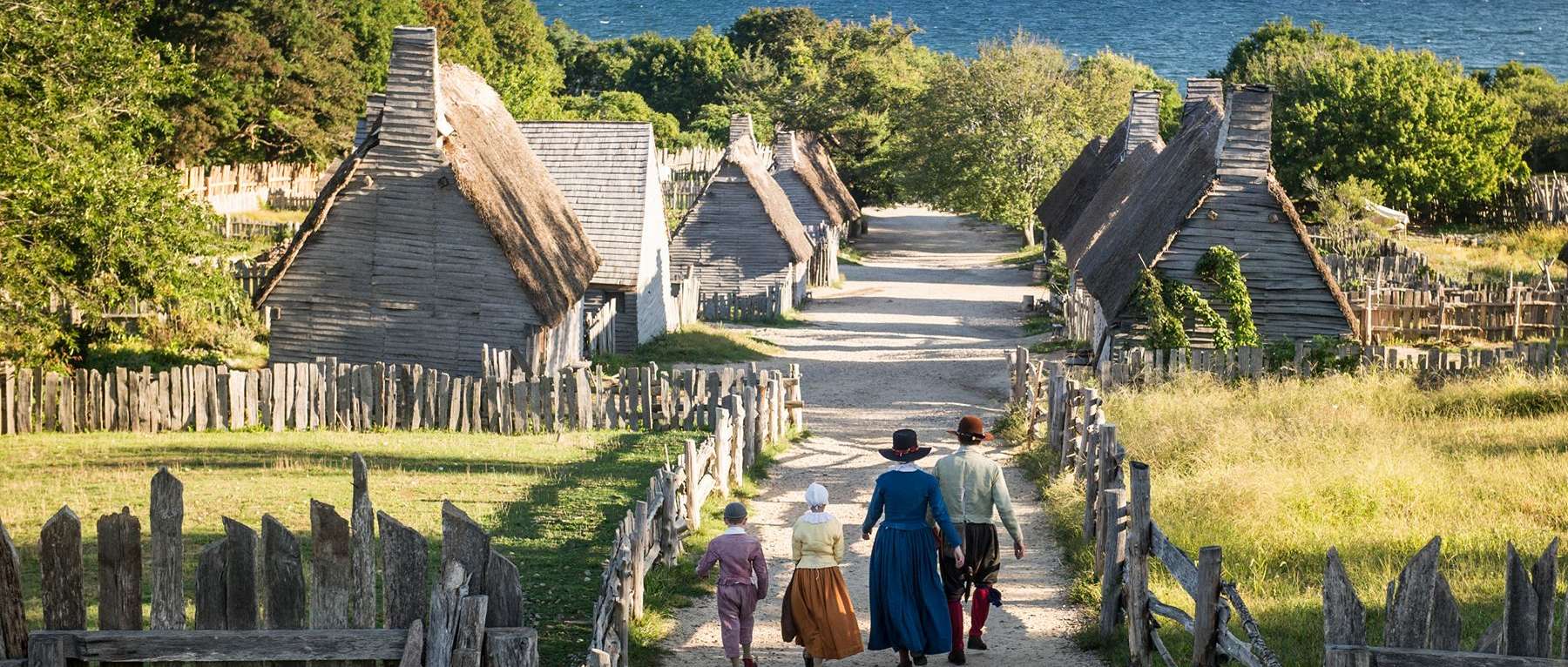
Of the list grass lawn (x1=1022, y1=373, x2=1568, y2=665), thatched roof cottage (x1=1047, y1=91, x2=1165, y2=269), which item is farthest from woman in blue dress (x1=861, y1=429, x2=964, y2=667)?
thatched roof cottage (x1=1047, y1=91, x2=1165, y2=269)

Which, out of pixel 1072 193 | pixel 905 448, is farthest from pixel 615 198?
pixel 905 448

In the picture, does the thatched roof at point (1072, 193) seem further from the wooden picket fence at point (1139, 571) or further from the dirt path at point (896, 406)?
the wooden picket fence at point (1139, 571)

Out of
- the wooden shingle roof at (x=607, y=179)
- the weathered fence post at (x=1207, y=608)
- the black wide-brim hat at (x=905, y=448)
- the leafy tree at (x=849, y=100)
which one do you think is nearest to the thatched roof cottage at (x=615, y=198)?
the wooden shingle roof at (x=607, y=179)

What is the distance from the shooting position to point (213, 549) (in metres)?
6.49

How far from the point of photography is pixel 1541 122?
2601 inches

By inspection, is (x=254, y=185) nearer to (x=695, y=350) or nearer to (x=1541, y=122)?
(x=695, y=350)

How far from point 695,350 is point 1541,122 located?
163 feet

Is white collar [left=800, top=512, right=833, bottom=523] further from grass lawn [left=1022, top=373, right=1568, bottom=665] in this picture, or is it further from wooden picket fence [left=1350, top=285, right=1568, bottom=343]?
wooden picket fence [left=1350, top=285, right=1568, bottom=343]

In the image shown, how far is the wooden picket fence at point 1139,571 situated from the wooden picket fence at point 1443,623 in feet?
4.96

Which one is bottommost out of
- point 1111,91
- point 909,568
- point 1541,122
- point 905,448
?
point 909,568

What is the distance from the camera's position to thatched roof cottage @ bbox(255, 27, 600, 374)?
24.8 metres

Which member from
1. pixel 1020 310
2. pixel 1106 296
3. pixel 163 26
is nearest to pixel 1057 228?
pixel 1020 310

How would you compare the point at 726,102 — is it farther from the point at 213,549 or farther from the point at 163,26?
the point at 213,549

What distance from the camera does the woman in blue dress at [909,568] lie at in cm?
1065
